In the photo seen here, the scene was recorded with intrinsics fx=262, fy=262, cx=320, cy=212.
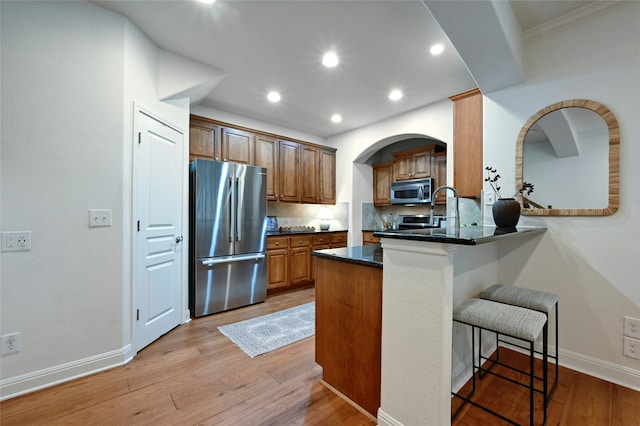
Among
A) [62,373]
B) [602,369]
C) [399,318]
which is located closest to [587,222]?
[602,369]

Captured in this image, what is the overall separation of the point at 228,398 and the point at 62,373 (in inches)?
47.7

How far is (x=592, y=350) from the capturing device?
1.89 meters

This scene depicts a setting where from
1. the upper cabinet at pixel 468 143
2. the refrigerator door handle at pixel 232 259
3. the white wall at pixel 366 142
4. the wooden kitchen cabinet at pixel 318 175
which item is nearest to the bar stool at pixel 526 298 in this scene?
the upper cabinet at pixel 468 143

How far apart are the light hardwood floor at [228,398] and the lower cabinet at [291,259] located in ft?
5.56

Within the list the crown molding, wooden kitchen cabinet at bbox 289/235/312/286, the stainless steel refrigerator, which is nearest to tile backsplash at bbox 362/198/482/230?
wooden kitchen cabinet at bbox 289/235/312/286

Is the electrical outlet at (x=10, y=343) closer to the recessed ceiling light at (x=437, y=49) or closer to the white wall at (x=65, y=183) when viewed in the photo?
the white wall at (x=65, y=183)

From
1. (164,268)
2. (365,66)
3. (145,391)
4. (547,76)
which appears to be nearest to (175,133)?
(164,268)

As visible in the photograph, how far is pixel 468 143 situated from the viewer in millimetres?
2674

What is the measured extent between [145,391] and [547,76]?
146 inches

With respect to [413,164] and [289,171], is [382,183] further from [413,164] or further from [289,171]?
[289,171]

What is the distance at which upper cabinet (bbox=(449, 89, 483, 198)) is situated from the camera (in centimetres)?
259

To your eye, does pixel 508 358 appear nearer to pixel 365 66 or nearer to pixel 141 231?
pixel 365 66

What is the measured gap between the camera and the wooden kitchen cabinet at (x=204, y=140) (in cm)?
334

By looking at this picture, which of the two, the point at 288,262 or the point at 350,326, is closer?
the point at 350,326
